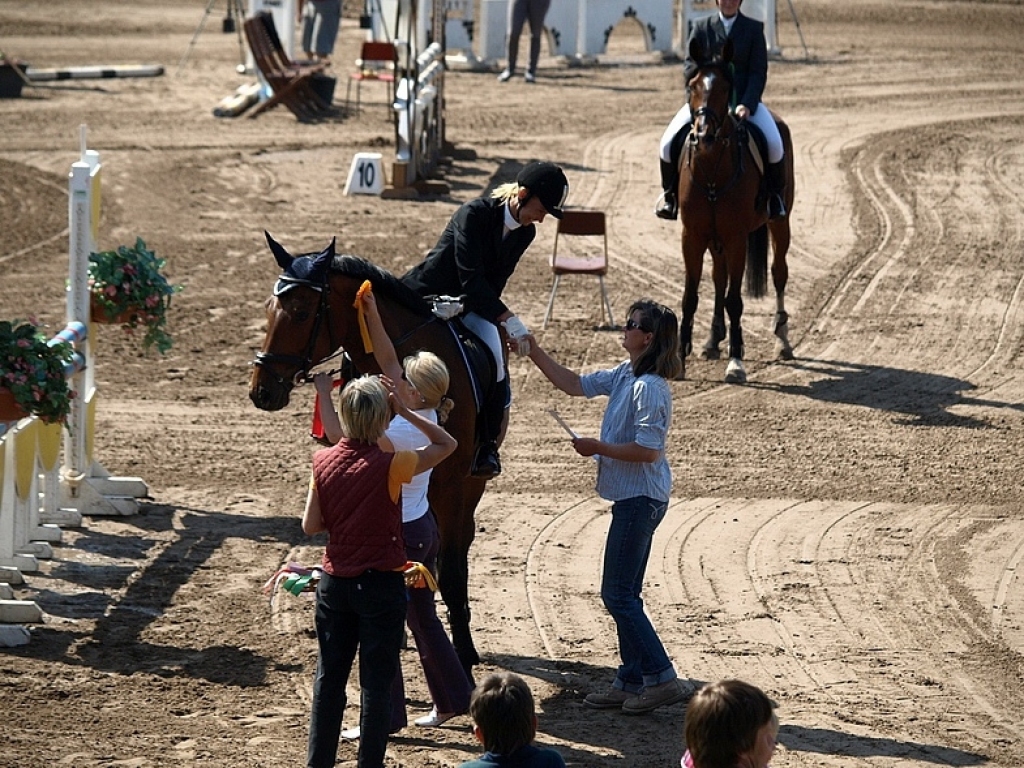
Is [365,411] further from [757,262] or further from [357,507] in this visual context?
[757,262]

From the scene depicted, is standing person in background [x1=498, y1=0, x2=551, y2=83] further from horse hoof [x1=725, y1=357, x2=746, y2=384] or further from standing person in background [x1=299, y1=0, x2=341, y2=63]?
horse hoof [x1=725, y1=357, x2=746, y2=384]

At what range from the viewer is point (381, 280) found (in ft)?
23.0

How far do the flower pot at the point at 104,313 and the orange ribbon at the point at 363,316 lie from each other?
127 inches

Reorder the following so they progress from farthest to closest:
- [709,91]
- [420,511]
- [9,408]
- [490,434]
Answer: [709,91], [9,408], [490,434], [420,511]

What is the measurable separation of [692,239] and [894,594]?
542cm

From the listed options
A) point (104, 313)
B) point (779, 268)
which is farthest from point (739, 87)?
point (104, 313)

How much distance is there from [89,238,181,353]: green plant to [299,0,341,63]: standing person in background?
59.0 feet

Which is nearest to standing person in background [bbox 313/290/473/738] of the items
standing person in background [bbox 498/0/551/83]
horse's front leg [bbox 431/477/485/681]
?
horse's front leg [bbox 431/477/485/681]

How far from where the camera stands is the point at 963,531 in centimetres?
929

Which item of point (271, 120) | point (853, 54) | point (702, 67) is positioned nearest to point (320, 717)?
point (702, 67)

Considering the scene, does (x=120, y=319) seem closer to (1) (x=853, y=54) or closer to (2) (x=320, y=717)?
(2) (x=320, y=717)

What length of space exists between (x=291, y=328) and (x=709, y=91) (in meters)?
6.45

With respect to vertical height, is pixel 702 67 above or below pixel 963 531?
above

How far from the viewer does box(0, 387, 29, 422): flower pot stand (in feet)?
26.0
